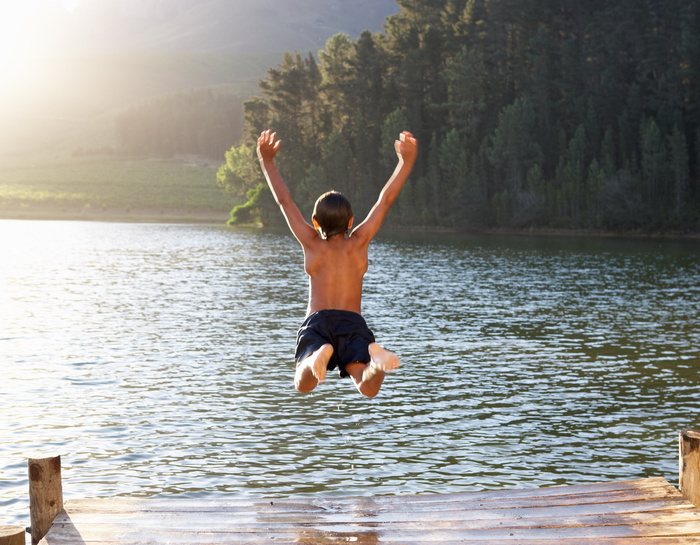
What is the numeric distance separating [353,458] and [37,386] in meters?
8.76

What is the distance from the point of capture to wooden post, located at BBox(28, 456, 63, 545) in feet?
26.4

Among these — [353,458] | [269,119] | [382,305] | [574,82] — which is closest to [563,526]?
[353,458]

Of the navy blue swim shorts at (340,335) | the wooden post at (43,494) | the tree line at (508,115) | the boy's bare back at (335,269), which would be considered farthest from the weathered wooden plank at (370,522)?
the tree line at (508,115)

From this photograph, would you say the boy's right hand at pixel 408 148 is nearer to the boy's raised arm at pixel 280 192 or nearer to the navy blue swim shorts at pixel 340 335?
the boy's raised arm at pixel 280 192

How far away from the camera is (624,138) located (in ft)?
298

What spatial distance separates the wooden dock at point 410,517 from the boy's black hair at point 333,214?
102 inches

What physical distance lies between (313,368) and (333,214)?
156cm

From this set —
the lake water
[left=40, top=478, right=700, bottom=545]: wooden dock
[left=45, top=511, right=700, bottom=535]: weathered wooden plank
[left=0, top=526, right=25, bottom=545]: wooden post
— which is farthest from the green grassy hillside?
[left=0, top=526, right=25, bottom=545]: wooden post

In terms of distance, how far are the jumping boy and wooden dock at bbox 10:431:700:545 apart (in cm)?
131

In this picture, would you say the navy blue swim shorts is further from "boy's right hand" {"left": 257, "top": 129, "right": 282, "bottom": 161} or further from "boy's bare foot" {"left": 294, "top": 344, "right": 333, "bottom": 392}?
"boy's right hand" {"left": 257, "top": 129, "right": 282, "bottom": 161}

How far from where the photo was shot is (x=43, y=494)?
26.4 feet

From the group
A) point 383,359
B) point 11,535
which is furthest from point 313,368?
point 11,535

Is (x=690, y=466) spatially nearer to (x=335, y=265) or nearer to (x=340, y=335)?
(x=340, y=335)

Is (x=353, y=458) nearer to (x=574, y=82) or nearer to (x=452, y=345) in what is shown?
(x=452, y=345)
